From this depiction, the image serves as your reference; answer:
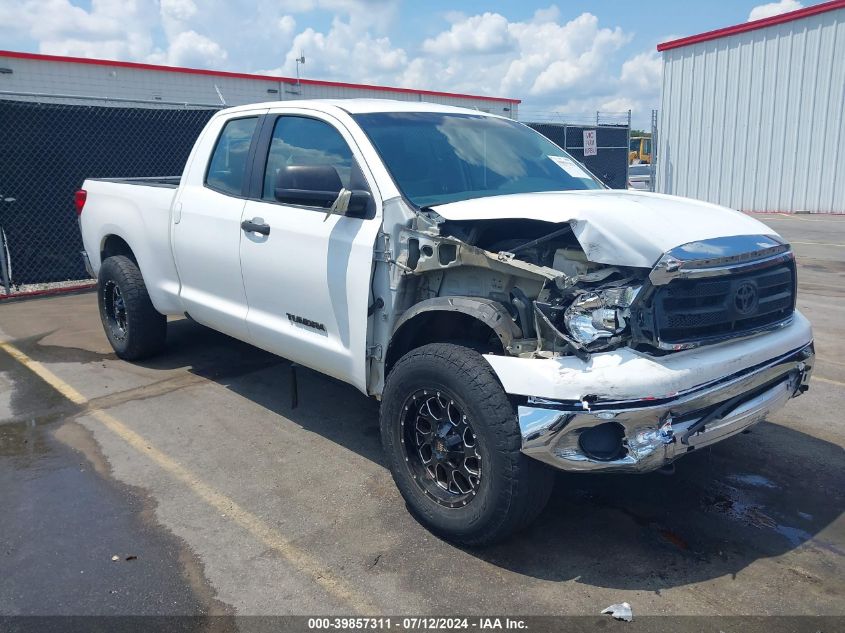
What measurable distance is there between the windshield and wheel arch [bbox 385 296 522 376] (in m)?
0.62

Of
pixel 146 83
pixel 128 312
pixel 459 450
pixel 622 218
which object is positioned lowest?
pixel 459 450

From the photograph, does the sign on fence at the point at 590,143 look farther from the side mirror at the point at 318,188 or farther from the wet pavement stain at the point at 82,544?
the wet pavement stain at the point at 82,544

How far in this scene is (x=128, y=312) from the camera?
5.94 metres

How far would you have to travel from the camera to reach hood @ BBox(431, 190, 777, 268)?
296 cm

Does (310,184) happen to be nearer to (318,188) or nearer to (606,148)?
(318,188)

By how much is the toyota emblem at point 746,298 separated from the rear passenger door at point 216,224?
2.96m

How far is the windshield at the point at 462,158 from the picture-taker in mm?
3920

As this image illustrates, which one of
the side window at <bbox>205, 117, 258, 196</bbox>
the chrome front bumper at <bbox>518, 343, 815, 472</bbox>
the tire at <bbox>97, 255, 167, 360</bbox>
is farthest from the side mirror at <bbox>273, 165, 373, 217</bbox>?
the tire at <bbox>97, 255, 167, 360</bbox>

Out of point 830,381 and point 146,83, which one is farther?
point 146,83

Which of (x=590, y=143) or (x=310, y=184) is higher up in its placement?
(x=590, y=143)

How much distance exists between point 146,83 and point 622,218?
60.8 feet

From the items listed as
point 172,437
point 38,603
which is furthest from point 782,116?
point 38,603

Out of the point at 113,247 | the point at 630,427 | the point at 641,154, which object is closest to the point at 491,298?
the point at 630,427

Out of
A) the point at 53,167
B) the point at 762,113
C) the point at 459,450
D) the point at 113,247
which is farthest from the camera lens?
the point at 762,113
